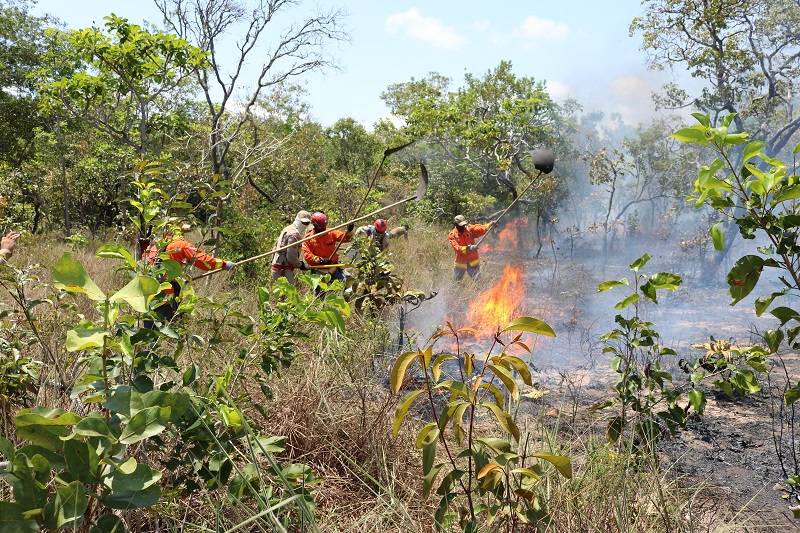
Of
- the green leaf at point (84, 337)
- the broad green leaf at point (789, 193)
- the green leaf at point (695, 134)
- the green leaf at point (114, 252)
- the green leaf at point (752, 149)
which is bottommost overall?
the green leaf at point (84, 337)

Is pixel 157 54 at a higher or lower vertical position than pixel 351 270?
higher

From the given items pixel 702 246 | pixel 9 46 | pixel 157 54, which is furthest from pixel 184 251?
pixel 9 46

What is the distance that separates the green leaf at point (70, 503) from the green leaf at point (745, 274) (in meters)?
1.78

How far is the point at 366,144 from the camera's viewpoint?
18844mm

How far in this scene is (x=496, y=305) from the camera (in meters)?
8.47

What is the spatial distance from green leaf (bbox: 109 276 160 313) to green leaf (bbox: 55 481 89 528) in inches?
13.9

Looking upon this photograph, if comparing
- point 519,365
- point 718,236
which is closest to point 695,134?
point 718,236

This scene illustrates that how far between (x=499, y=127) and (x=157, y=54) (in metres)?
9.09

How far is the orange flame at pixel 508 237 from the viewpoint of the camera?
14422 millimetres

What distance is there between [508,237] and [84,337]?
15784 mm

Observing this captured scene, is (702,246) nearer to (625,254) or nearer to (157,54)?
(625,254)

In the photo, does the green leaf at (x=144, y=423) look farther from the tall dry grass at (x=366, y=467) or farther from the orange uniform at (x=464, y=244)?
the orange uniform at (x=464, y=244)

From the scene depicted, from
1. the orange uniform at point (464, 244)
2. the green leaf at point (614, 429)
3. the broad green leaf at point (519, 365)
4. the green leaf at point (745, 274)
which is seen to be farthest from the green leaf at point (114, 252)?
the orange uniform at point (464, 244)

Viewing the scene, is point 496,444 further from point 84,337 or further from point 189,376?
point 84,337
